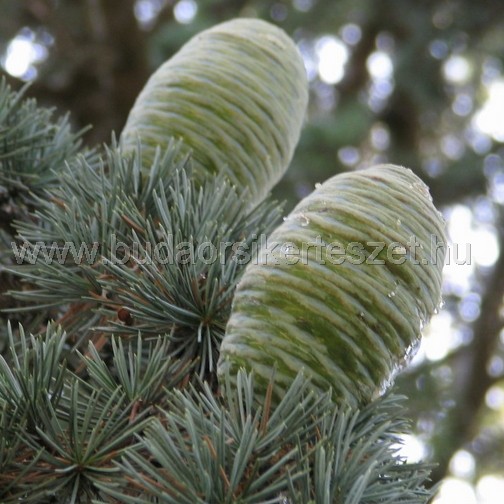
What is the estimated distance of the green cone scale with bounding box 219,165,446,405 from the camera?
0.43 metres

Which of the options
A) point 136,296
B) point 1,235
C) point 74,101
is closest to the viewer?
point 136,296

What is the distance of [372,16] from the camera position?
349 centimetres

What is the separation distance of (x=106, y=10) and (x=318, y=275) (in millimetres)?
1667

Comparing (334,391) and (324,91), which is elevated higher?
(324,91)

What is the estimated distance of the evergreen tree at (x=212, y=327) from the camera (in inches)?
15.1

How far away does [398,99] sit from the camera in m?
3.75

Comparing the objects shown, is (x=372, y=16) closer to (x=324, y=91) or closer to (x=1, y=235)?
(x=324, y=91)

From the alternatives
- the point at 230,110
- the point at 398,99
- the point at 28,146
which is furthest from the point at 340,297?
the point at 398,99

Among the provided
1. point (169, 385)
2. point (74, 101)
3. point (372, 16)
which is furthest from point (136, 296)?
point (372, 16)

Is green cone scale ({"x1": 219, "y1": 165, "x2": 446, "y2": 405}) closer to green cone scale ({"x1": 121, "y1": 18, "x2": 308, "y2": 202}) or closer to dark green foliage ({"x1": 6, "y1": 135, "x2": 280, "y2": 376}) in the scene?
dark green foliage ({"x1": 6, "y1": 135, "x2": 280, "y2": 376})

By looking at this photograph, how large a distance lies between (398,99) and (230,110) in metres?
3.30

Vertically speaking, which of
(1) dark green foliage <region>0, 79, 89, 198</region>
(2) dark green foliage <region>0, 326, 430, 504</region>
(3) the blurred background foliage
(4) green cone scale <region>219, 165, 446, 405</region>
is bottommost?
(2) dark green foliage <region>0, 326, 430, 504</region>

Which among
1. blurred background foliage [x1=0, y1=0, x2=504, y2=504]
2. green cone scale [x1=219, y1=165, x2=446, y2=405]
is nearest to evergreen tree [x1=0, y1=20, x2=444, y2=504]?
green cone scale [x1=219, y1=165, x2=446, y2=405]

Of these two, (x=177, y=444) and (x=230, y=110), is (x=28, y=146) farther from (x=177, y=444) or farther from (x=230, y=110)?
(x=177, y=444)
